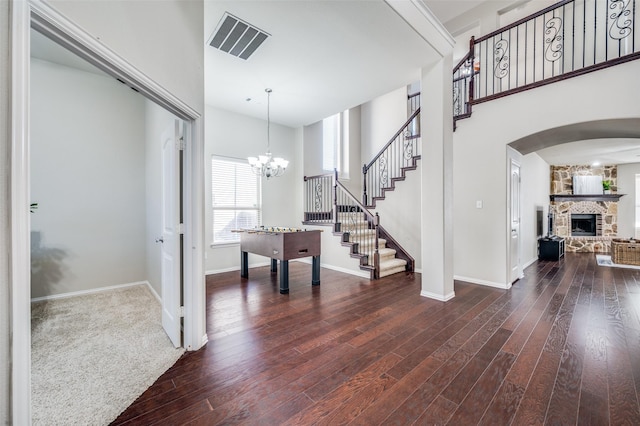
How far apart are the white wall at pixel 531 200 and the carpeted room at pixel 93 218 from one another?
649 centimetres

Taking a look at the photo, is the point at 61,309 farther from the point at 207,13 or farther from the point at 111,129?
the point at 207,13

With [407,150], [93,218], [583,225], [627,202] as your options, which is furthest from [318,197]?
[627,202]

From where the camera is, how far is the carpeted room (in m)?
2.76

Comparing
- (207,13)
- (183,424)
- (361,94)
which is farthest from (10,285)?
(361,94)

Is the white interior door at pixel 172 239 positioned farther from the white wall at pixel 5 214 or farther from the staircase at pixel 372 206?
the staircase at pixel 372 206

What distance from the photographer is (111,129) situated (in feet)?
14.1

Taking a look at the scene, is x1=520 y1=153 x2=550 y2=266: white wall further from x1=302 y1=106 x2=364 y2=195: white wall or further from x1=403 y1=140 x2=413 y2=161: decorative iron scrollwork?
x1=302 y1=106 x2=364 y2=195: white wall

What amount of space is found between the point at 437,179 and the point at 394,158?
290 cm

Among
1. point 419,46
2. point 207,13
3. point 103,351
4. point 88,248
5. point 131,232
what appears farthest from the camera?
point 131,232

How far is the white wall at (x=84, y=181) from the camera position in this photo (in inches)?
147

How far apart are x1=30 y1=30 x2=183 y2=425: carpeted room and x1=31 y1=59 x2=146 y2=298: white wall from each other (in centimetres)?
1

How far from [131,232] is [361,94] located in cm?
447

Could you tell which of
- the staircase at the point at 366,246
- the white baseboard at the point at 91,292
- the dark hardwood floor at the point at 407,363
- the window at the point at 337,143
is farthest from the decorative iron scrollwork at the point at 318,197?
the white baseboard at the point at 91,292

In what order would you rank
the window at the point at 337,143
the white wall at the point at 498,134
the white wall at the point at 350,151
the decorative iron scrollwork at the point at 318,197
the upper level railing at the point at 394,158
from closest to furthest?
the white wall at the point at 498,134, the upper level railing at the point at 394,158, the decorative iron scrollwork at the point at 318,197, the white wall at the point at 350,151, the window at the point at 337,143
